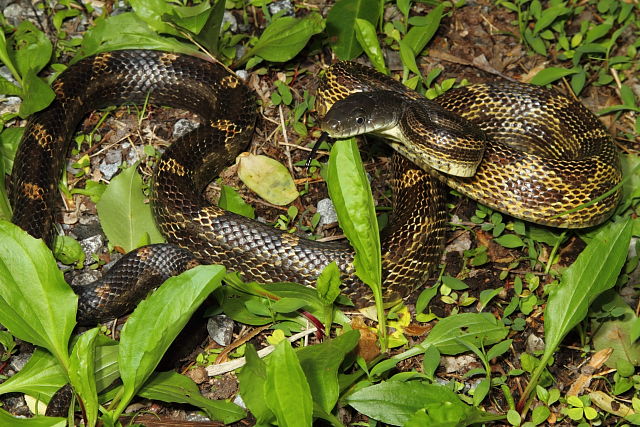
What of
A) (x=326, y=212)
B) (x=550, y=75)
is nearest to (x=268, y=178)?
(x=326, y=212)

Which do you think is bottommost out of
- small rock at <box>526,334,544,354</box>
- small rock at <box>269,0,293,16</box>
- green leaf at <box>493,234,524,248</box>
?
small rock at <box>526,334,544,354</box>

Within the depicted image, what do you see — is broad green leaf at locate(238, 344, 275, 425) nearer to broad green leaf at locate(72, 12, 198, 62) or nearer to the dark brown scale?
the dark brown scale

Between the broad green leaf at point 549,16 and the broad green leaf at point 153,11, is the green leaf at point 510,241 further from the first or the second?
the broad green leaf at point 153,11

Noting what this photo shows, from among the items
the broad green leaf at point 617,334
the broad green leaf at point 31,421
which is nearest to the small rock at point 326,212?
the broad green leaf at point 617,334

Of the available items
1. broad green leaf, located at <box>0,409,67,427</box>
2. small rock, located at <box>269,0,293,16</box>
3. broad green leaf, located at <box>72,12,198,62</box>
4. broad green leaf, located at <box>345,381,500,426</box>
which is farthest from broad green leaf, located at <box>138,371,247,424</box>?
small rock, located at <box>269,0,293,16</box>

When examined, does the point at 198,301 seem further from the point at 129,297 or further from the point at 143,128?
the point at 143,128

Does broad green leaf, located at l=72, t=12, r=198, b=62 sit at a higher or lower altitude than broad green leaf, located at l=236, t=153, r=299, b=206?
higher

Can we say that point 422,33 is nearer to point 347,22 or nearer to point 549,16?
point 347,22
